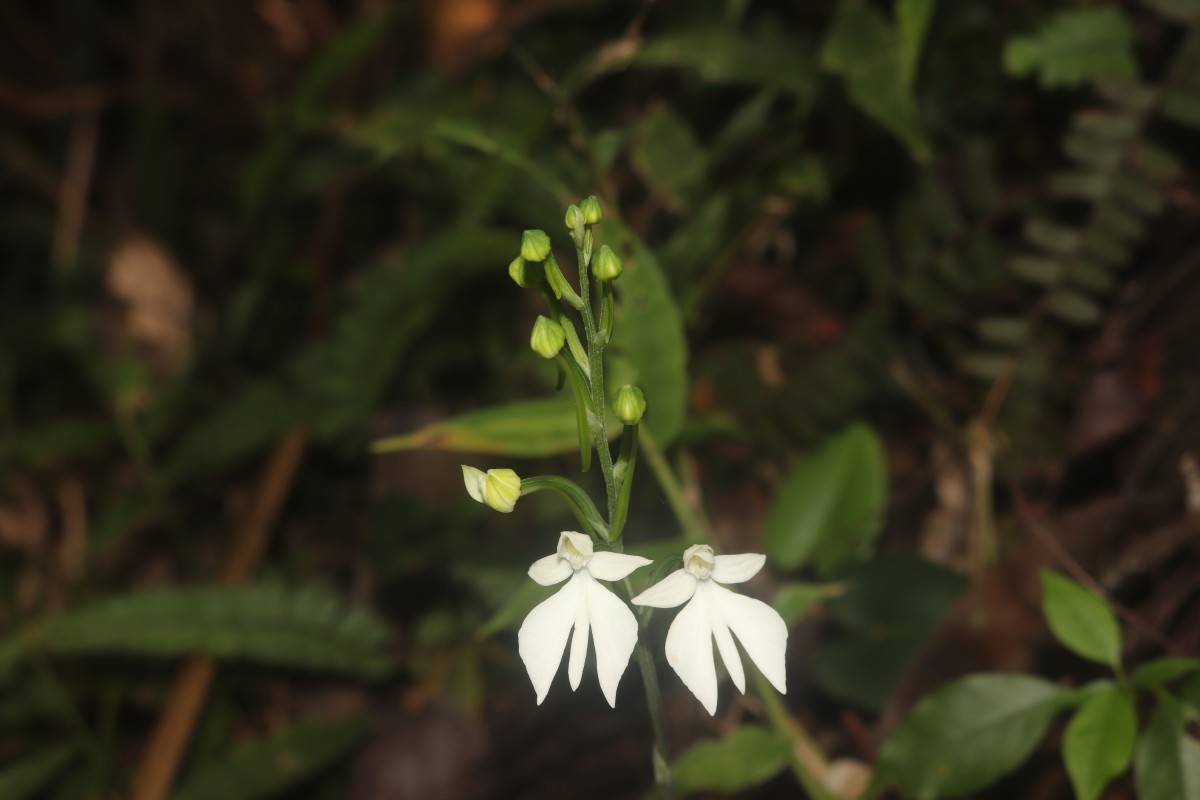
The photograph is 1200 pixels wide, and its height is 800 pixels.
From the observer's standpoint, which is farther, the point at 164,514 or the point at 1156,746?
the point at 164,514

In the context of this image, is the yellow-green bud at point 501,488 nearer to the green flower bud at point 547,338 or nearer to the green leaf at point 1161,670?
the green flower bud at point 547,338

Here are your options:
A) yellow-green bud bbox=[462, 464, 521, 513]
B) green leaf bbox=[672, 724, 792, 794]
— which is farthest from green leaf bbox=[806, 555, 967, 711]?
yellow-green bud bbox=[462, 464, 521, 513]

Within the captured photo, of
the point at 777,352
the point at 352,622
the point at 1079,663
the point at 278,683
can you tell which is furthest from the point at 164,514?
the point at 1079,663

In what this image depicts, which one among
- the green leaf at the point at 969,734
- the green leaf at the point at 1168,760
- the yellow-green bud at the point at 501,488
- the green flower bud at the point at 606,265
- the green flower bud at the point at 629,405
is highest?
the green flower bud at the point at 606,265

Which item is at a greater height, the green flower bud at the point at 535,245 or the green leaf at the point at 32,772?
the green leaf at the point at 32,772

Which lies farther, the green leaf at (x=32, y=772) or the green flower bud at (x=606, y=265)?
the green leaf at (x=32, y=772)

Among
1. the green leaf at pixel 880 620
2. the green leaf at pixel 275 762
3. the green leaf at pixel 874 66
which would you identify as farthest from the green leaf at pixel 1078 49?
the green leaf at pixel 275 762

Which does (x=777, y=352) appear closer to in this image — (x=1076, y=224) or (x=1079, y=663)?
(x=1076, y=224)

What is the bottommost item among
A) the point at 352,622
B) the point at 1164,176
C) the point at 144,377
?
the point at 1164,176
